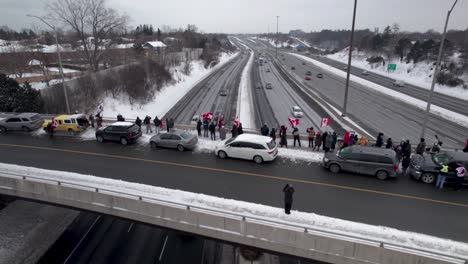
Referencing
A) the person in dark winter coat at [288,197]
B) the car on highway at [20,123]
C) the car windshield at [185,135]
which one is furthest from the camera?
the car on highway at [20,123]

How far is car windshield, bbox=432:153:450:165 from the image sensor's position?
13.7m

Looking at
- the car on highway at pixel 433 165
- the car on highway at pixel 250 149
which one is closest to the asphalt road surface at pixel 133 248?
the car on highway at pixel 250 149

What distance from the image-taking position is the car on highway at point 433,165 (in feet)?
44.2

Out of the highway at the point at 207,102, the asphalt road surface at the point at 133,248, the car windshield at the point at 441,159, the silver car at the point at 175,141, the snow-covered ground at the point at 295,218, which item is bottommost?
the asphalt road surface at the point at 133,248

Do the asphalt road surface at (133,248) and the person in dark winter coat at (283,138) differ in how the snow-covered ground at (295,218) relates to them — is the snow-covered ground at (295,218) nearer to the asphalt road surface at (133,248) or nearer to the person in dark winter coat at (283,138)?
the asphalt road surface at (133,248)

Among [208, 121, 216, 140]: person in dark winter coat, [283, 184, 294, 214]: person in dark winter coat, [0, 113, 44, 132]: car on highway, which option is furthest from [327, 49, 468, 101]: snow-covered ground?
[0, 113, 44, 132]: car on highway

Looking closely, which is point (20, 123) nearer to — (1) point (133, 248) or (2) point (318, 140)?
(1) point (133, 248)

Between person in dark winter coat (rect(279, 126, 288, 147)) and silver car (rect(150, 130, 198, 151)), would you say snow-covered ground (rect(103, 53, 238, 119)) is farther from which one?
person in dark winter coat (rect(279, 126, 288, 147))

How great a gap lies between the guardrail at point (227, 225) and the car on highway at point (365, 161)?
620 cm

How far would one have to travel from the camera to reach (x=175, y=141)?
1845 cm

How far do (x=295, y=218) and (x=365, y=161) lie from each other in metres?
6.06

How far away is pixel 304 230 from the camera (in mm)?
9594

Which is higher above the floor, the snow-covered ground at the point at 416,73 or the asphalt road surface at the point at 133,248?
the snow-covered ground at the point at 416,73

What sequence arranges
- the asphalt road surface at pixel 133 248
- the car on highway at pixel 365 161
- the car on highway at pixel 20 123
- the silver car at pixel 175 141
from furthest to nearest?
the car on highway at pixel 20 123, the silver car at pixel 175 141, the asphalt road surface at pixel 133 248, the car on highway at pixel 365 161
